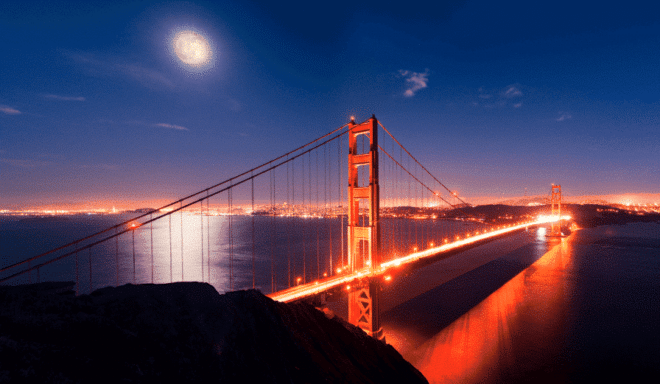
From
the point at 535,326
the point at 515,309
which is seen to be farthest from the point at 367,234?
the point at 515,309

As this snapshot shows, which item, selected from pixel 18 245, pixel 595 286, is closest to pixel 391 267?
pixel 595 286

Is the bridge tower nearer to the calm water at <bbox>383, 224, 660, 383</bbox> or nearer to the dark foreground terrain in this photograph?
the calm water at <bbox>383, 224, 660, 383</bbox>

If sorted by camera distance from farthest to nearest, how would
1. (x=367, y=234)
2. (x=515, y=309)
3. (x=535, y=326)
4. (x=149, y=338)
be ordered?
(x=515, y=309)
(x=535, y=326)
(x=367, y=234)
(x=149, y=338)

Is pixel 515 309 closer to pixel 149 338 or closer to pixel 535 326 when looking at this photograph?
pixel 535 326

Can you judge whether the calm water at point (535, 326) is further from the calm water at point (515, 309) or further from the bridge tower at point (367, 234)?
the bridge tower at point (367, 234)

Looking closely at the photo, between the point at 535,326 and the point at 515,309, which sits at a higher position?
the point at 535,326

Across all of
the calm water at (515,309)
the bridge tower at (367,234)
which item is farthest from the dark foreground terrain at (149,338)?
the calm water at (515,309)
